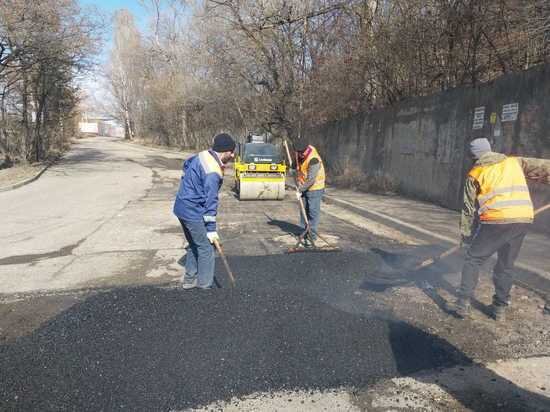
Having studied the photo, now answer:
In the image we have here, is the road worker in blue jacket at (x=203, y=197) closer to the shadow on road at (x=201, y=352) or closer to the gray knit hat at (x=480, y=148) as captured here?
the shadow on road at (x=201, y=352)

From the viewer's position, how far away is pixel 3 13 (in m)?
14.6

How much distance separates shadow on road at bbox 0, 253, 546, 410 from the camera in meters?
2.85

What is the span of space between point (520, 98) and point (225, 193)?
8.67m

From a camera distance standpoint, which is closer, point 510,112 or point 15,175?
point 510,112

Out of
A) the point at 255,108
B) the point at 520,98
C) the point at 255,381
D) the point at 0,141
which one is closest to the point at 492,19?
the point at 520,98

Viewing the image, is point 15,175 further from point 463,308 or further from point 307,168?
point 463,308

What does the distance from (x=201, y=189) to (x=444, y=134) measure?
715 centimetres

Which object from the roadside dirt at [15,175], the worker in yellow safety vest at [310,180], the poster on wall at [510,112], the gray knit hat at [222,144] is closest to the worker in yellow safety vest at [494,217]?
the gray knit hat at [222,144]

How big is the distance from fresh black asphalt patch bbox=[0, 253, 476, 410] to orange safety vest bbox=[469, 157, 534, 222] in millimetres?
1259

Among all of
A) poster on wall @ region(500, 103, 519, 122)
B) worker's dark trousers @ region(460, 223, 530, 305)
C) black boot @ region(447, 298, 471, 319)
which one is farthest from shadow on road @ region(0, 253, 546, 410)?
poster on wall @ region(500, 103, 519, 122)

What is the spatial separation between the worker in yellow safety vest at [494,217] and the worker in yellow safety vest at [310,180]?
279 centimetres

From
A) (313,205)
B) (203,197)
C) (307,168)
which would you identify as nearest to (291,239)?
(313,205)

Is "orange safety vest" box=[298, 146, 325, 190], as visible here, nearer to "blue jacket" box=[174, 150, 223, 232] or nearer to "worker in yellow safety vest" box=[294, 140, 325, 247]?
"worker in yellow safety vest" box=[294, 140, 325, 247]

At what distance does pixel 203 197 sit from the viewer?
14.3 feet
